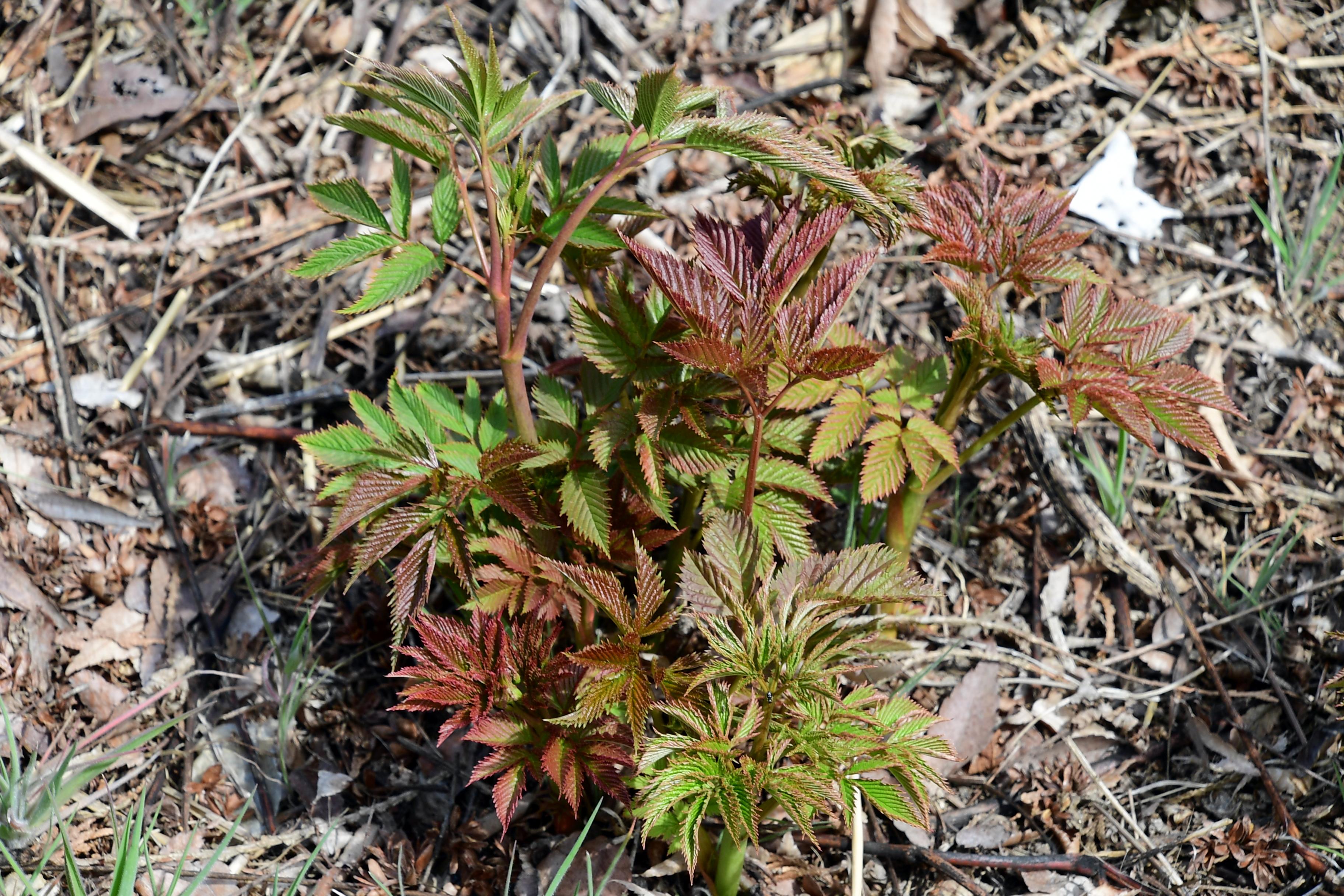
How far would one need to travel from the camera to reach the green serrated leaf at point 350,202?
5.65ft

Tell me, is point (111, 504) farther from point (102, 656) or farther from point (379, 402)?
point (379, 402)

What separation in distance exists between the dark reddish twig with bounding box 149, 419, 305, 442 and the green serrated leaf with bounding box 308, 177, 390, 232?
1011 mm

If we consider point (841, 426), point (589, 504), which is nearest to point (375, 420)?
point (589, 504)

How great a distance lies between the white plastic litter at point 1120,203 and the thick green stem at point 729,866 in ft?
6.69

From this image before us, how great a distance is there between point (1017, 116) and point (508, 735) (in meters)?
2.42

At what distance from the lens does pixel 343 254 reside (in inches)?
65.6

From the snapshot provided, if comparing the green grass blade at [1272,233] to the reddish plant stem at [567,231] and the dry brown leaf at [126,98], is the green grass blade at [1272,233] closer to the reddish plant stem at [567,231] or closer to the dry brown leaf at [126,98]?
the reddish plant stem at [567,231]

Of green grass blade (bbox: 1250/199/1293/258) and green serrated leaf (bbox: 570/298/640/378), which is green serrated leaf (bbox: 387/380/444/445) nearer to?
green serrated leaf (bbox: 570/298/640/378)

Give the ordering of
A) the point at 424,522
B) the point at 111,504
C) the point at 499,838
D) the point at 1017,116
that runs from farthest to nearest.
A: the point at 1017,116, the point at 111,504, the point at 499,838, the point at 424,522

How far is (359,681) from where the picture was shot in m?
2.37

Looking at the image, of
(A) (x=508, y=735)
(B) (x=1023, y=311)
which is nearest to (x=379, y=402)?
(A) (x=508, y=735)

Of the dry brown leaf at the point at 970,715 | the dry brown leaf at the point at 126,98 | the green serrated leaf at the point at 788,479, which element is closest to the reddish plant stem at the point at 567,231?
the green serrated leaf at the point at 788,479

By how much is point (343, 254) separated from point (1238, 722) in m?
2.10

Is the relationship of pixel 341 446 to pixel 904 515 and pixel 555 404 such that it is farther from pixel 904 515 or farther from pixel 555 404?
pixel 904 515
